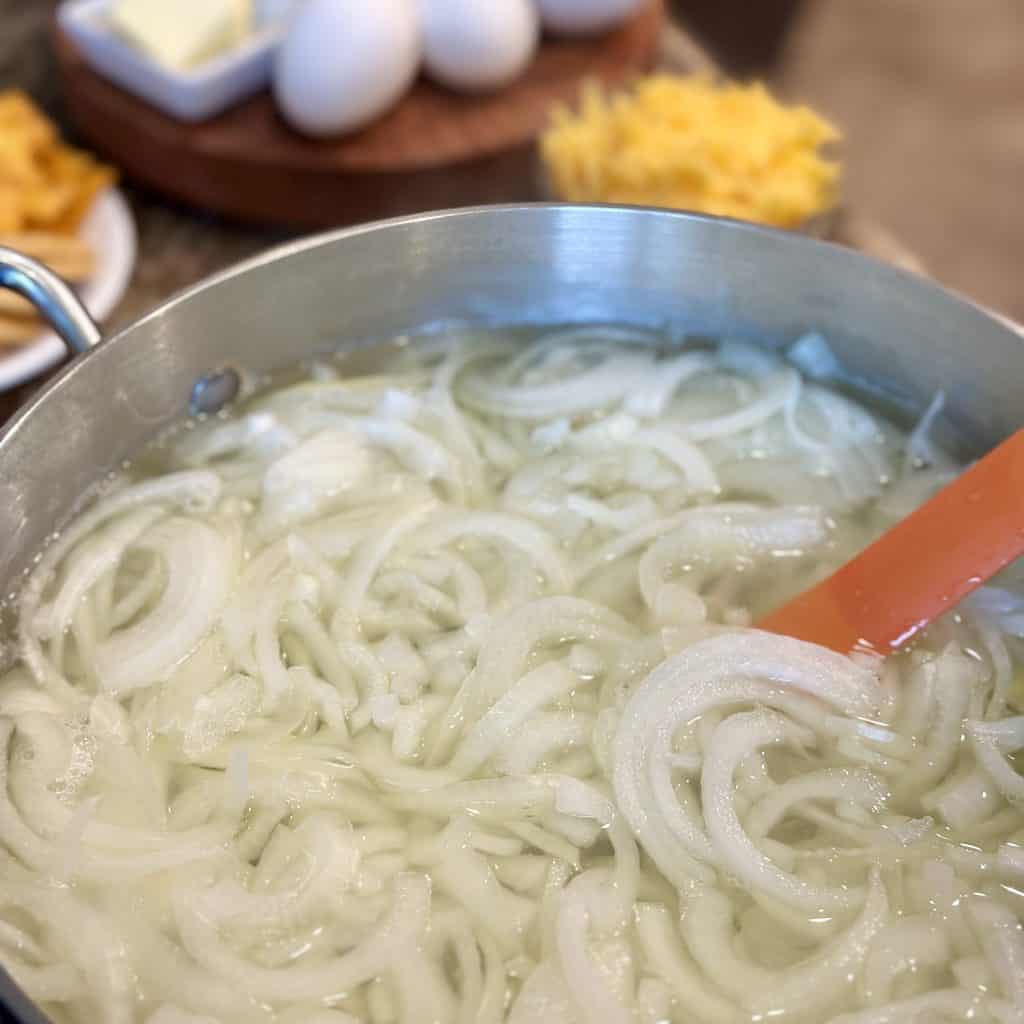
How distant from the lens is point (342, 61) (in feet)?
5.84

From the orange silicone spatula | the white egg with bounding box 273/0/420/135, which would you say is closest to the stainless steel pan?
the orange silicone spatula

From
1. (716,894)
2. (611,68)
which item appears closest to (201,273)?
(611,68)

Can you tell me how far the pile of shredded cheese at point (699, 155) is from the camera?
1642mm

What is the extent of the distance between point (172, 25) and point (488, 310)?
92 centimetres

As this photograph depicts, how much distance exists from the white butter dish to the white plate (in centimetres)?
20

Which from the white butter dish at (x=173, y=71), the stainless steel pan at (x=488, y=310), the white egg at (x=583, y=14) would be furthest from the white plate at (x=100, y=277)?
the white egg at (x=583, y=14)

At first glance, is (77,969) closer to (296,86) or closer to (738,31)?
(296,86)

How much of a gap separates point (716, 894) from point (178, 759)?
49 centimetres

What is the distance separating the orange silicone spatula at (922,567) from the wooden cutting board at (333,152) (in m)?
1.12

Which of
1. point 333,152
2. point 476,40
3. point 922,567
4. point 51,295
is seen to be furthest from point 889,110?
point 51,295

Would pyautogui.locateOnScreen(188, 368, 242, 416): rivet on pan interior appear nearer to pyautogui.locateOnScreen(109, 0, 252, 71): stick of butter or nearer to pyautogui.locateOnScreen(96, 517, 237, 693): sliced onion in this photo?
pyautogui.locateOnScreen(96, 517, 237, 693): sliced onion

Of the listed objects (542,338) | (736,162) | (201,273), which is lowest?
(201,273)

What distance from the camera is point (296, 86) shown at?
1.82m

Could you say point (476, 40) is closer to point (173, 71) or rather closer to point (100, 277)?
point (173, 71)
